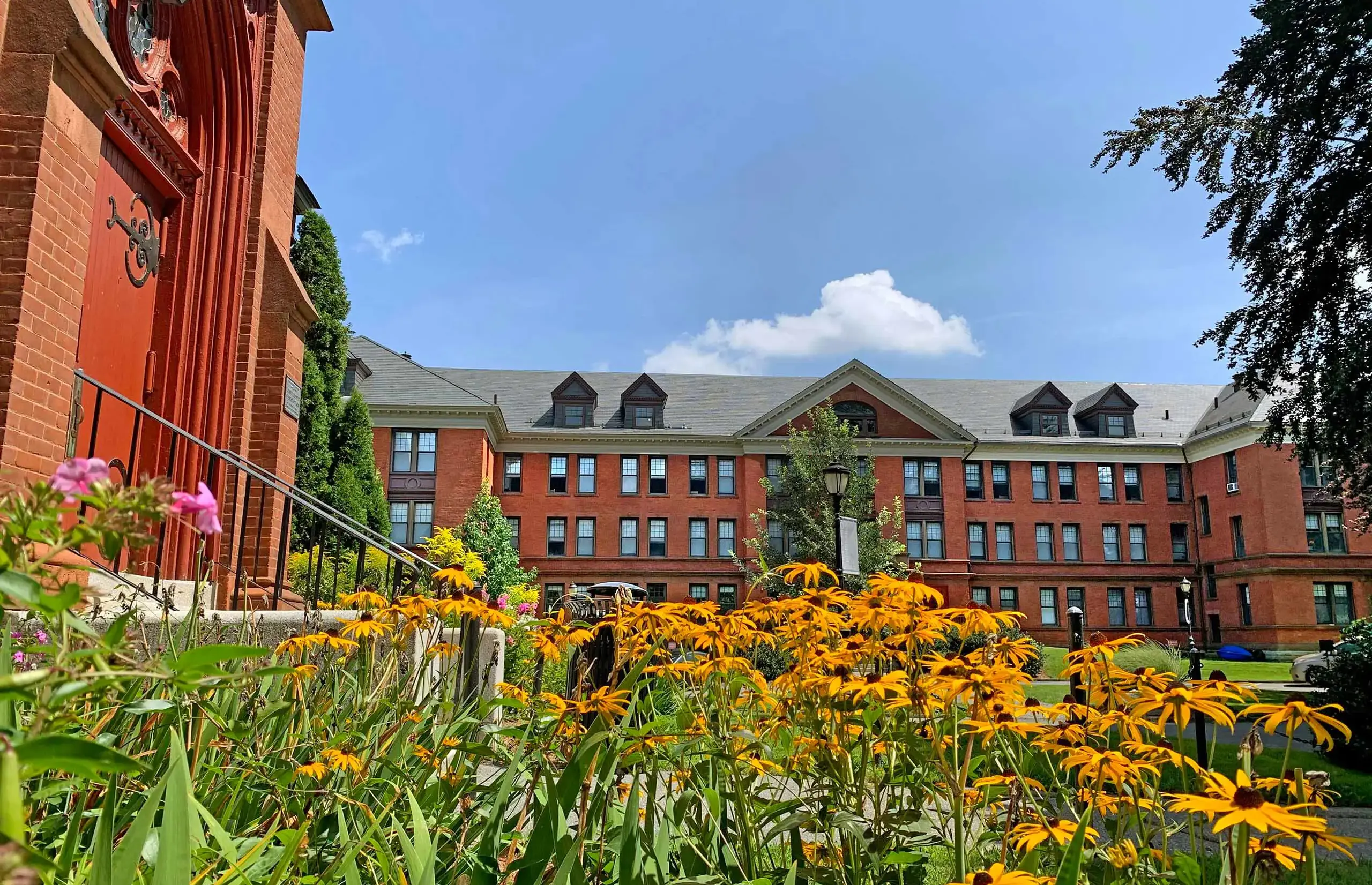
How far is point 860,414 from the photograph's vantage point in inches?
1859

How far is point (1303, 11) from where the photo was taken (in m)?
13.4

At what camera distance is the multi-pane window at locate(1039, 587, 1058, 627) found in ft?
158

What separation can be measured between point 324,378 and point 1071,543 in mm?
39798

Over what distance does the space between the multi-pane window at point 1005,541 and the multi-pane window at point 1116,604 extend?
5.55 metres

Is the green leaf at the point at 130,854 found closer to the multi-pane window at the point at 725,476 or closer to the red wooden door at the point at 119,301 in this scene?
the red wooden door at the point at 119,301

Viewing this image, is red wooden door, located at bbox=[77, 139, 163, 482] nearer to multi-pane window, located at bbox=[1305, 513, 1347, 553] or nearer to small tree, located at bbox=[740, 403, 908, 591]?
small tree, located at bbox=[740, 403, 908, 591]

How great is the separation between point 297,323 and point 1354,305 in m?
15.3

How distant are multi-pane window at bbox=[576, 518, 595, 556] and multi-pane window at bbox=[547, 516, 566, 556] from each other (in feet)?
2.10

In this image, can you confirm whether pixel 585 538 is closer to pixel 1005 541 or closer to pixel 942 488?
pixel 942 488

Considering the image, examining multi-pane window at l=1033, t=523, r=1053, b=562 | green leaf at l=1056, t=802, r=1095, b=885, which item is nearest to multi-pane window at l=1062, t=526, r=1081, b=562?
multi-pane window at l=1033, t=523, r=1053, b=562

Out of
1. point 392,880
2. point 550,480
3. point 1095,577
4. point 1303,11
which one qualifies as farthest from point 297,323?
point 1095,577

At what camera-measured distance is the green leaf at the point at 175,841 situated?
1.41 m

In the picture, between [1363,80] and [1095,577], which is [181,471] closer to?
[1363,80]

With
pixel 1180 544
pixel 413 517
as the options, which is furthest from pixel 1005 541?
pixel 413 517
